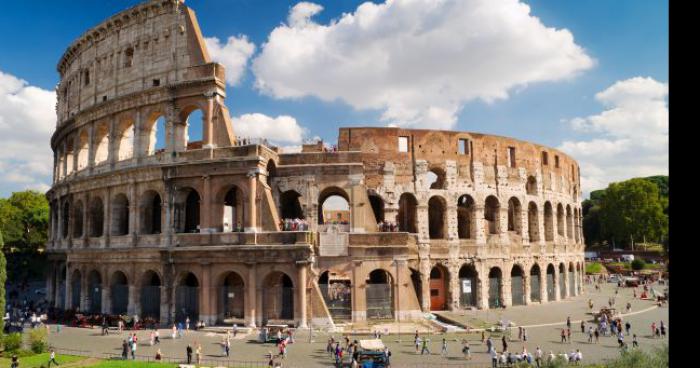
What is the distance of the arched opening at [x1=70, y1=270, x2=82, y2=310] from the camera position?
36.4 meters

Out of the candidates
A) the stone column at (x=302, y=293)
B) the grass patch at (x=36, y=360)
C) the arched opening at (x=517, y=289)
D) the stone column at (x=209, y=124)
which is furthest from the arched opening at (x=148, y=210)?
the arched opening at (x=517, y=289)

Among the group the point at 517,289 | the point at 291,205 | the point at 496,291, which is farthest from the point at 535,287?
the point at 291,205

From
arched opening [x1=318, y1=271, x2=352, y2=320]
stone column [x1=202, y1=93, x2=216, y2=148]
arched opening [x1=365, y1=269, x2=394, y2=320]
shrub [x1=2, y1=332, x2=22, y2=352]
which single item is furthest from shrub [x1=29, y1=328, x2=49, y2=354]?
arched opening [x1=365, y1=269, x2=394, y2=320]

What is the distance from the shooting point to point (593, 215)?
83.8 meters

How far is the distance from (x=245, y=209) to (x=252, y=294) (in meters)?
4.71

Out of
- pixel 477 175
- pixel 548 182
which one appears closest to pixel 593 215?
pixel 548 182

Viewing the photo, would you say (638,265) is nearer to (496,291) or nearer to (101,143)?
(496,291)

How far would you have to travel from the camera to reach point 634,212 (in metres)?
72.1

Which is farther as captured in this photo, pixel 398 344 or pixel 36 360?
pixel 398 344

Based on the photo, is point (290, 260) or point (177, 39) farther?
point (177, 39)

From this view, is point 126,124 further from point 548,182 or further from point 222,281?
point 548,182

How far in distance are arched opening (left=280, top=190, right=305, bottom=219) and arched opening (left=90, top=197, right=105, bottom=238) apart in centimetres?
1241

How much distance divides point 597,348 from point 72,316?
29970 millimetres

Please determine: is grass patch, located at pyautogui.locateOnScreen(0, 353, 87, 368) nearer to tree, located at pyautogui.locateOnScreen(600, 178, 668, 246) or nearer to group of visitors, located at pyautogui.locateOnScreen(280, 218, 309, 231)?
group of visitors, located at pyautogui.locateOnScreen(280, 218, 309, 231)
